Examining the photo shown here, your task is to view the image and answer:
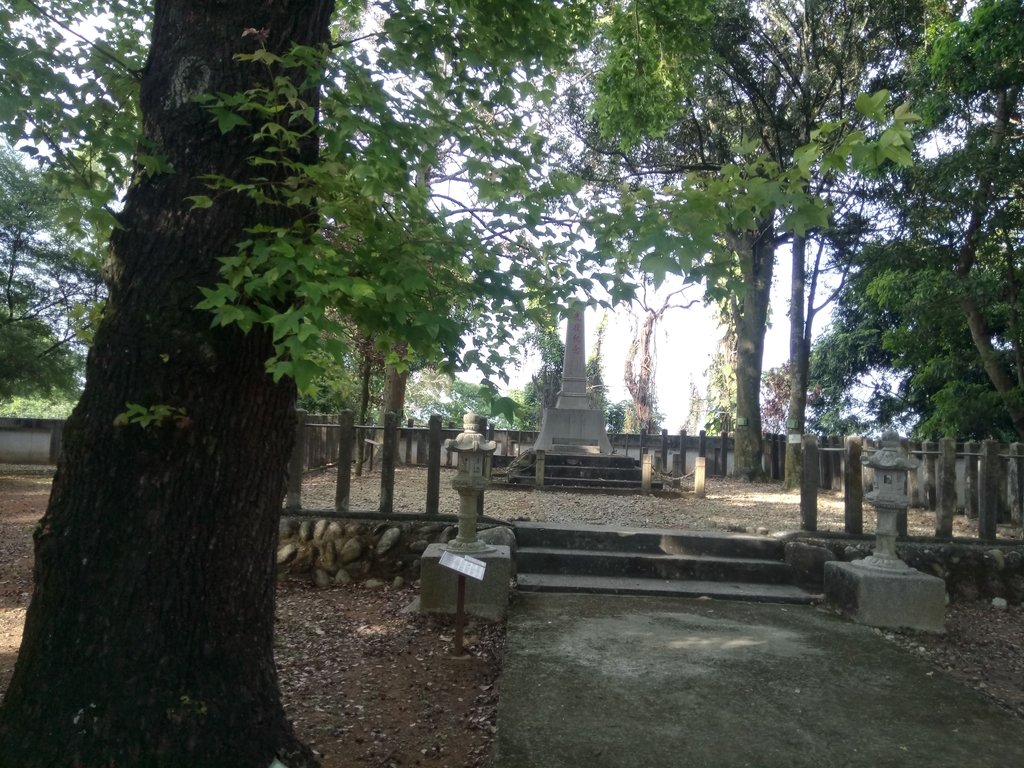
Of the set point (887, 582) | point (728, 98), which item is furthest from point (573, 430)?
point (887, 582)

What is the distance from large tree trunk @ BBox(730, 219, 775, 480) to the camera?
19.8 m

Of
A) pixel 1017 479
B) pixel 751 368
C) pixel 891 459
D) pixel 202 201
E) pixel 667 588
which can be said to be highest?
pixel 751 368

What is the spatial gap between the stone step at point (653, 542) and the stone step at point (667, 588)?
0.49 meters

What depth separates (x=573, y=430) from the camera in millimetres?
19094

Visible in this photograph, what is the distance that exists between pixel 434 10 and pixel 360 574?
5400 millimetres

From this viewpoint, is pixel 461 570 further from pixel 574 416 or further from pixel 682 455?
pixel 682 455

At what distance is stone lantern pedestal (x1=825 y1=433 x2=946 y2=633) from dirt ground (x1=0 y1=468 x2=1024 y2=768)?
7.7 inches

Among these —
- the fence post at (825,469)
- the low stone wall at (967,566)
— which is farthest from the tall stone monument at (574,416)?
the low stone wall at (967,566)

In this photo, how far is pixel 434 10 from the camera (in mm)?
4660

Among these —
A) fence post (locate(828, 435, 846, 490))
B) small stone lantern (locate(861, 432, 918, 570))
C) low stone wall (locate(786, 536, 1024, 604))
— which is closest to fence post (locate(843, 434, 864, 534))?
low stone wall (locate(786, 536, 1024, 604))

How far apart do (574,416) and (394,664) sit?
13745mm

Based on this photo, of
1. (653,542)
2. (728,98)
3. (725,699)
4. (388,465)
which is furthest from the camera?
(728,98)

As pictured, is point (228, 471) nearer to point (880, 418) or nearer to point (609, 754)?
point (609, 754)

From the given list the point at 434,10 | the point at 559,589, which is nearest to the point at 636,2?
the point at 434,10
